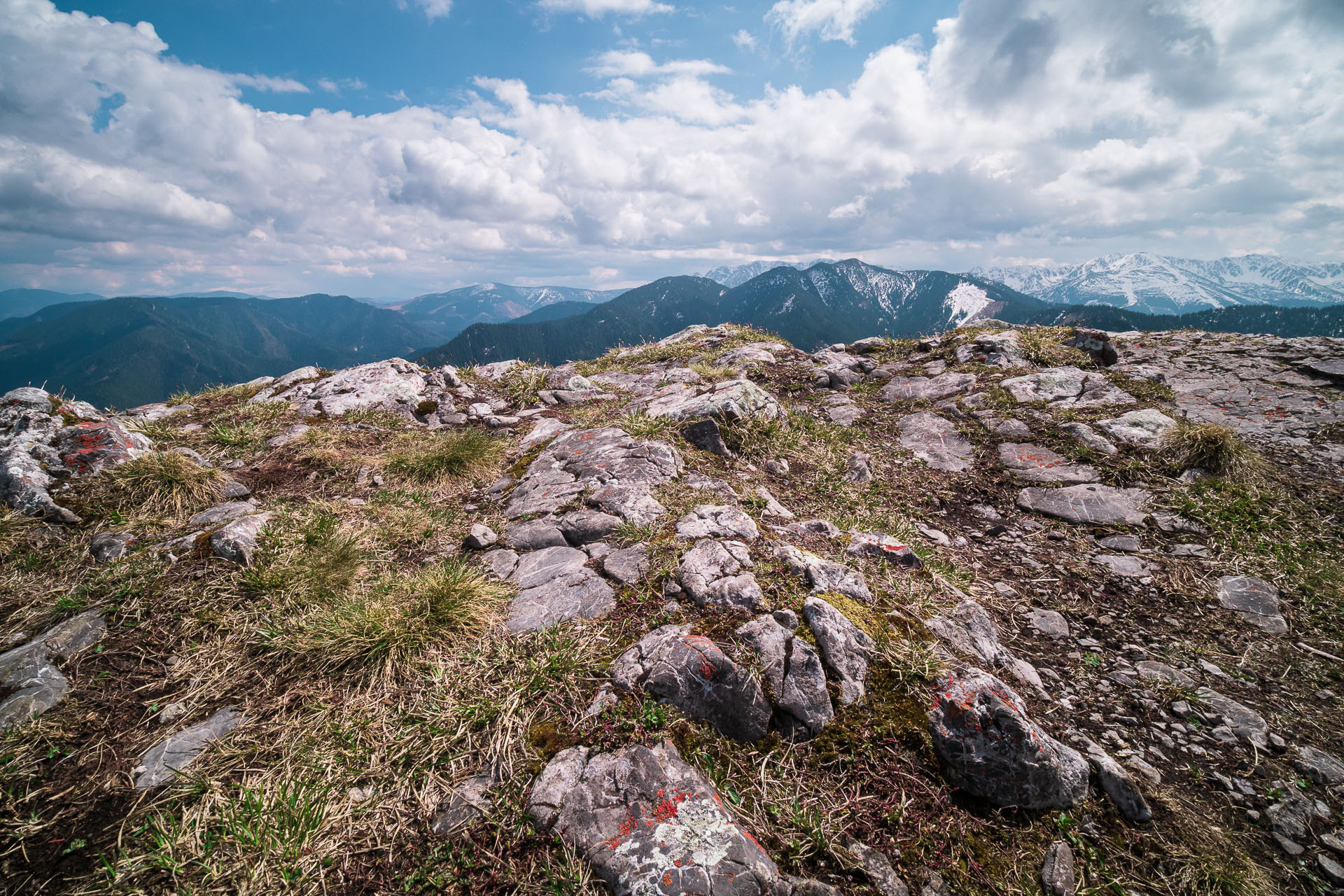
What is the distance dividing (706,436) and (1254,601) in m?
7.42

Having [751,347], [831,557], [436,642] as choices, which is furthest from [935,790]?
[751,347]

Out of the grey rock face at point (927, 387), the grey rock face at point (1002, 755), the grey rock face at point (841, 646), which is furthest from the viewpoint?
the grey rock face at point (927, 387)

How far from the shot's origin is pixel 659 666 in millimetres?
4055

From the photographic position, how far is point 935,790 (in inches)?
140

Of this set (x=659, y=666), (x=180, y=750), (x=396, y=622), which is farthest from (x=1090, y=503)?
(x=180, y=750)

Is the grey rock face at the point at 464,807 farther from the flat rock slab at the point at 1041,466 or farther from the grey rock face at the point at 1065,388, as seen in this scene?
the grey rock face at the point at 1065,388

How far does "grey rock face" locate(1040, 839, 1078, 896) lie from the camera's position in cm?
309

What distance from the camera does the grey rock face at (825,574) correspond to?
195 inches

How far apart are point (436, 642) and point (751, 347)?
14.3 metres

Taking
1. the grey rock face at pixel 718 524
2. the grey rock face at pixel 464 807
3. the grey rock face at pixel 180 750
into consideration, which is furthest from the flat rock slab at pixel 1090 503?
the grey rock face at pixel 180 750

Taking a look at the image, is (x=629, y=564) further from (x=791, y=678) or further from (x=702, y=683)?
(x=791, y=678)

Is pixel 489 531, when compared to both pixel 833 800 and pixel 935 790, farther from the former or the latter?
pixel 935 790

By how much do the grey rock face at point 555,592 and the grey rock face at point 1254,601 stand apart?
23.9 ft

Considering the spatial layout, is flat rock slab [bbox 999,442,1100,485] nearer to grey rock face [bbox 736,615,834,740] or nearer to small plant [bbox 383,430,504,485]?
grey rock face [bbox 736,615,834,740]
